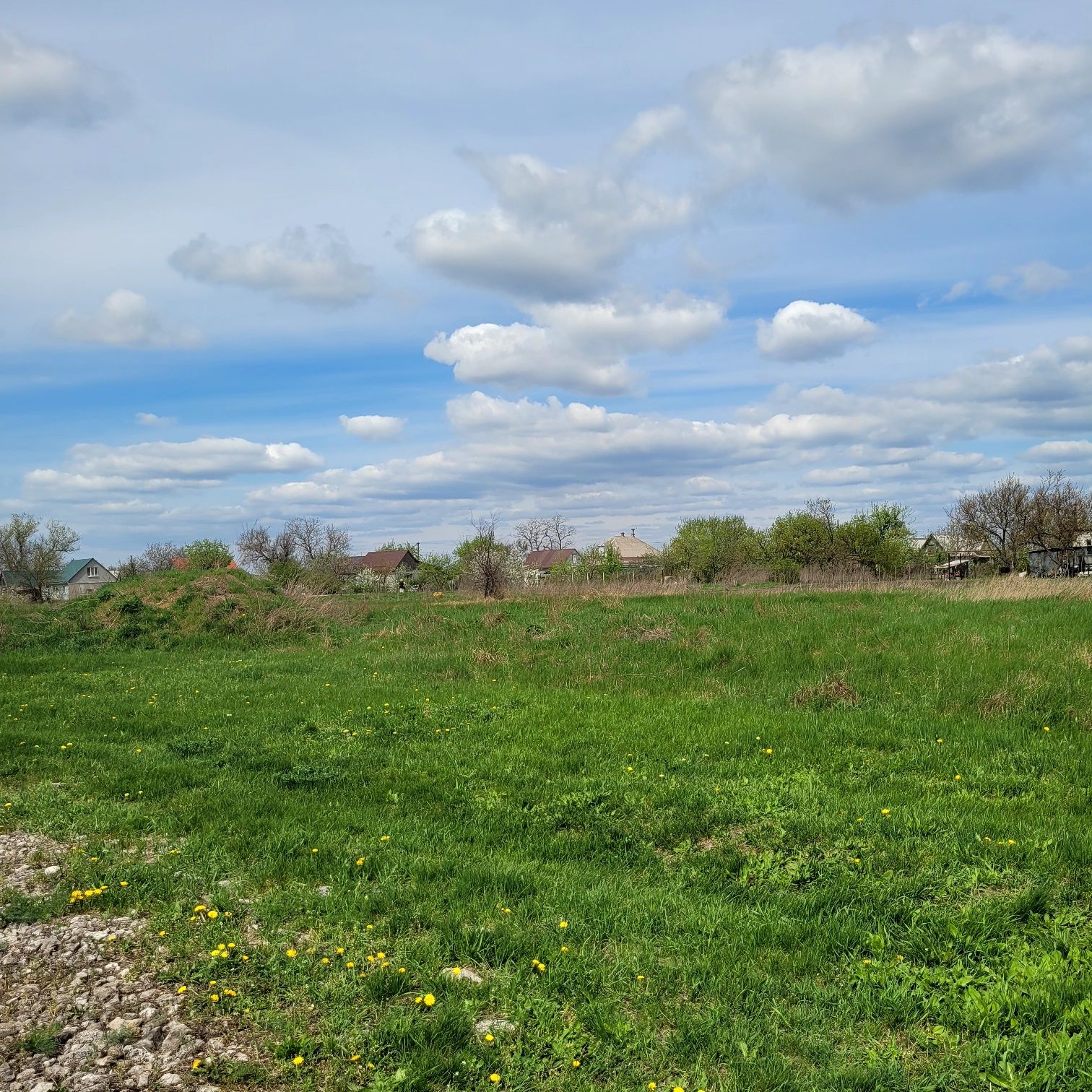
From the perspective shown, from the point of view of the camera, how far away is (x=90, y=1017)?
14.0ft

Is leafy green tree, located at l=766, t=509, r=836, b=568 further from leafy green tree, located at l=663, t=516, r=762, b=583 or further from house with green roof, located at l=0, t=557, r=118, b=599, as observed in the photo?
house with green roof, located at l=0, t=557, r=118, b=599

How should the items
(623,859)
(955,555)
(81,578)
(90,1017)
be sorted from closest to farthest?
(90,1017) → (623,859) → (955,555) → (81,578)

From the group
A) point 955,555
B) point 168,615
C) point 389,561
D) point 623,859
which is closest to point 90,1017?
point 623,859

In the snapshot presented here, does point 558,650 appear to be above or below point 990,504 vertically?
below

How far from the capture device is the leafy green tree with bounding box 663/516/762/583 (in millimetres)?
60781

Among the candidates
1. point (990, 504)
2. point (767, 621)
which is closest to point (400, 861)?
point (767, 621)

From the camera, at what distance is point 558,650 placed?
56.2ft

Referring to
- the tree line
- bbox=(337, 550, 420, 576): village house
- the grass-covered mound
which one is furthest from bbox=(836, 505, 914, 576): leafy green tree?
bbox=(337, 550, 420, 576): village house

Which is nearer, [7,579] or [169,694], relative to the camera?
[169,694]

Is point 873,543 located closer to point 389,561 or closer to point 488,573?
point 488,573

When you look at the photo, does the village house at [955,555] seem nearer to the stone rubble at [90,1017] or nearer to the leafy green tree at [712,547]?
the leafy green tree at [712,547]

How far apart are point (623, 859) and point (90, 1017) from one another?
3934mm

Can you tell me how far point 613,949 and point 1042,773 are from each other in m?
6.26

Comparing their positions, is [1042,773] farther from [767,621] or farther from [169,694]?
[169,694]
